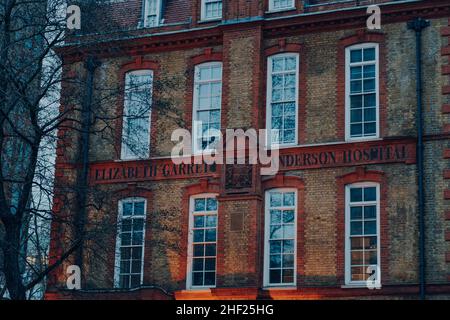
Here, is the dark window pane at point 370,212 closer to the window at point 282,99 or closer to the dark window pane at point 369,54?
the window at point 282,99

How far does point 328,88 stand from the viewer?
27.1 m

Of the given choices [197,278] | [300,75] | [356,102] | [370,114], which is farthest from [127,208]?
[370,114]

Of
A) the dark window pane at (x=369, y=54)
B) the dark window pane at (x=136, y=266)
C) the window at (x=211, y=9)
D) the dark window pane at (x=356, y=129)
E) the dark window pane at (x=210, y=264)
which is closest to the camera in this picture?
the dark window pane at (x=356, y=129)

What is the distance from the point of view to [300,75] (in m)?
27.5

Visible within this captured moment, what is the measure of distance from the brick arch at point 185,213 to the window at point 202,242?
0.44 feet

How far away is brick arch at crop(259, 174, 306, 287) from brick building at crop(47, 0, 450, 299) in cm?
4

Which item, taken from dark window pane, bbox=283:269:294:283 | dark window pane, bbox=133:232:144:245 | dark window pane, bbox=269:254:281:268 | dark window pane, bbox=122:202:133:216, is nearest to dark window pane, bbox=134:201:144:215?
dark window pane, bbox=122:202:133:216

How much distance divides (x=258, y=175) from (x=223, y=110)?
2550 mm

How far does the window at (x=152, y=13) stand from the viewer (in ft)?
99.8

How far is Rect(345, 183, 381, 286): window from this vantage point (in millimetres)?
25234

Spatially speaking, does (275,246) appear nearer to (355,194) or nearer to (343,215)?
(343,215)

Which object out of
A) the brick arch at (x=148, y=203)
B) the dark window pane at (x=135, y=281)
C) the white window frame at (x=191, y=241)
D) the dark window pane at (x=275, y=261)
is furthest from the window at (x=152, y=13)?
the dark window pane at (x=275, y=261)

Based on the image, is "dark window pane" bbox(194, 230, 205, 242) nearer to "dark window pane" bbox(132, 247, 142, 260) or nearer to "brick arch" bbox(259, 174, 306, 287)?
"dark window pane" bbox(132, 247, 142, 260)

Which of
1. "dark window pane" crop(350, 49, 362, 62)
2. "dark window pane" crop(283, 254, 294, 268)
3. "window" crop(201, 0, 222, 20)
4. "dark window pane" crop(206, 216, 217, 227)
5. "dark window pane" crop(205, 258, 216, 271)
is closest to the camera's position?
"dark window pane" crop(283, 254, 294, 268)
